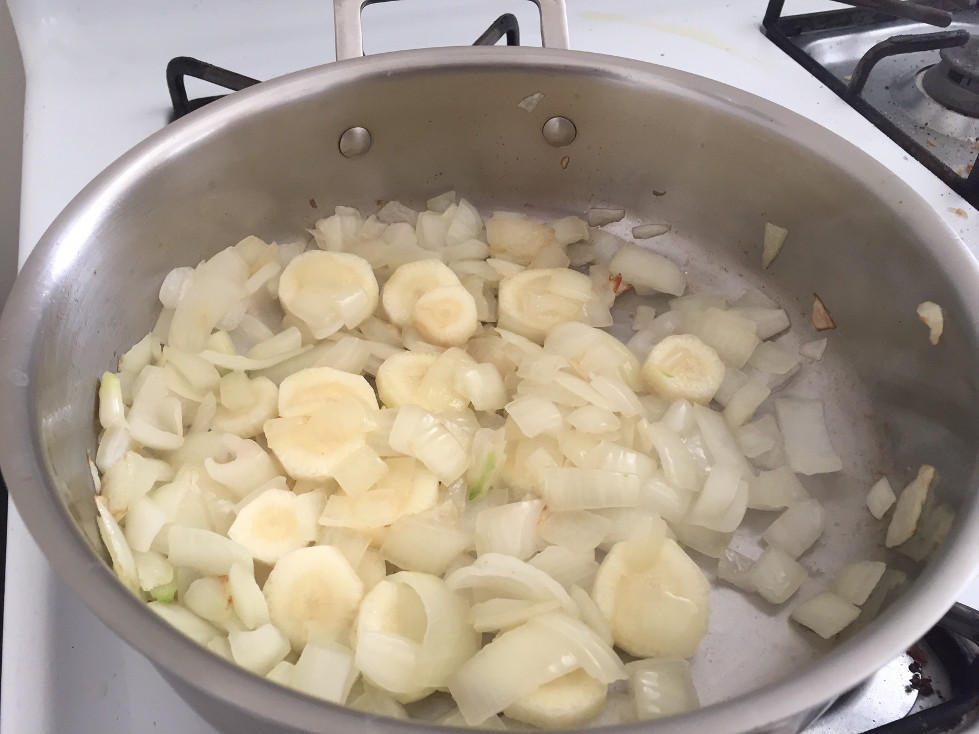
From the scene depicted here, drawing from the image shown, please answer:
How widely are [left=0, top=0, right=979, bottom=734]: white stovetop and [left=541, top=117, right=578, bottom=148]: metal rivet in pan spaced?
0.26 m

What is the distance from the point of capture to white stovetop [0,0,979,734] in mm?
1113

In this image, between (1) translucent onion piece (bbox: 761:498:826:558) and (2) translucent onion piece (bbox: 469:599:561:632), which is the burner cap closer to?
(1) translucent onion piece (bbox: 761:498:826:558)

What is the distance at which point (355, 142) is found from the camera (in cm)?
109

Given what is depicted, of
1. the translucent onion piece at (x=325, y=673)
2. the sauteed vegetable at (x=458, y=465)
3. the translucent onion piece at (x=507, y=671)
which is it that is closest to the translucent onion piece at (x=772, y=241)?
the sauteed vegetable at (x=458, y=465)

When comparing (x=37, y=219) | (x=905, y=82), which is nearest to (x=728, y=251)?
(x=905, y=82)

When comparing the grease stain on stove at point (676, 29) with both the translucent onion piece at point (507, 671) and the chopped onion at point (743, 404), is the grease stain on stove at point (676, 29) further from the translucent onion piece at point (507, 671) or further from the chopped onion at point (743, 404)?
the translucent onion piece at point (507, 671)

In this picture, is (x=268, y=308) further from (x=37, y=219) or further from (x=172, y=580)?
(x=172, y=580)

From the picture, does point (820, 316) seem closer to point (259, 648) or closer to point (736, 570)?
point (736, 570)

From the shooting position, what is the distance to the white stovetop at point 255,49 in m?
1.11

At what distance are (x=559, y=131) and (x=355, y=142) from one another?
283 millimetres

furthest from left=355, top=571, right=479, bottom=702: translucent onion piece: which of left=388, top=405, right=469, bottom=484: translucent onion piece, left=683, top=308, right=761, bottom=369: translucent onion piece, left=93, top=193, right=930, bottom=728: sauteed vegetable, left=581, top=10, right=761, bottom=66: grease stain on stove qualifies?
left=581, top=10, right=761, bottom=66: grease stain on stove

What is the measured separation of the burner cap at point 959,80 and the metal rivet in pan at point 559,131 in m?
0.58

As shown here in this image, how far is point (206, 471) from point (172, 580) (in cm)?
13

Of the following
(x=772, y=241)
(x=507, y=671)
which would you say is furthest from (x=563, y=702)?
(x=772, y=241)
